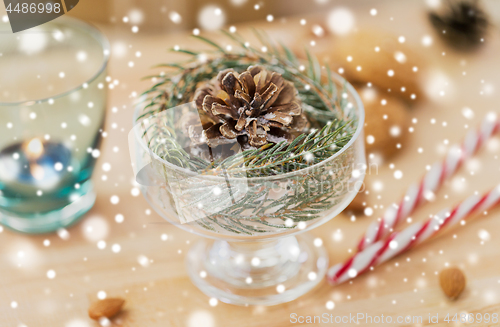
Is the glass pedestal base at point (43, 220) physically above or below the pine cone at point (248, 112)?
below

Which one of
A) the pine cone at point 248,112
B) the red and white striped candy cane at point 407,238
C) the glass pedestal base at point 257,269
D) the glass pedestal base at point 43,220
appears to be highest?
the pine cone at point 248,112

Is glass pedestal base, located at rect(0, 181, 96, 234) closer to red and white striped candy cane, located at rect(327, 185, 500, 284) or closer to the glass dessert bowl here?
the glass dessert bowl

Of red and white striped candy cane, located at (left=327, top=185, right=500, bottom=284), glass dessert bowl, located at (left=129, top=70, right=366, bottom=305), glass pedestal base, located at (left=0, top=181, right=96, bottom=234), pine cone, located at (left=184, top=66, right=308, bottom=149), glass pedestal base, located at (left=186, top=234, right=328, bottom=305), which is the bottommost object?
glass pedestal base, located at (left=0, top=181, right=96, bottom=234)

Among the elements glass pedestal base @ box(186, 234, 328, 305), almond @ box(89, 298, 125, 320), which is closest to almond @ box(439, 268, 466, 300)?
glass pedestal base @ box(186, 234, 328, 305)

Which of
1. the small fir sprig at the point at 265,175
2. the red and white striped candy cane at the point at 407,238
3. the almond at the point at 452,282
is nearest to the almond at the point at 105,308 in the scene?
the small fir sprig at the point at 265,175

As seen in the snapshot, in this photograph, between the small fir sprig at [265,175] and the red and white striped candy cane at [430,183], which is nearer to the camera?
the small fir sprig at [265,175]

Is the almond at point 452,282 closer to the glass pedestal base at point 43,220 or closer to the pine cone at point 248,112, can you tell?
the pine cone at point 248,112
